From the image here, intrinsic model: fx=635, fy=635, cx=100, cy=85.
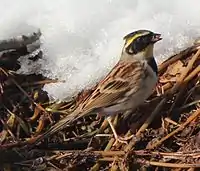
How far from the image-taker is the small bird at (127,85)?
138 inches

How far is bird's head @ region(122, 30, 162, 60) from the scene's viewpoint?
3.54 m

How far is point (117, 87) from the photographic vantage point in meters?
3.57

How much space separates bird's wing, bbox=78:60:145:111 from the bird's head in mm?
51

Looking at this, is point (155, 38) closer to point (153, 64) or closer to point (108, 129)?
point (153, 64)

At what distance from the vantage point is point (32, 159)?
3426mm

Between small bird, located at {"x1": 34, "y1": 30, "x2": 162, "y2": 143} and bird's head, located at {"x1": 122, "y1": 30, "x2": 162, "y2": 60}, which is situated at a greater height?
bird's head, located at {"x1": 122, "y1": 30, "x2": 162, "y2": 60}

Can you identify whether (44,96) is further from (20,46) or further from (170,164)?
(170,164)

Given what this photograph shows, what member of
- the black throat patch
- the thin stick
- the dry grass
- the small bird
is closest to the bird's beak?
the small bird

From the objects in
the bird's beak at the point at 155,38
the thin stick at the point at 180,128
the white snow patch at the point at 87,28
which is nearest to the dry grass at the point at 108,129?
the thin stick at the point at 180,128

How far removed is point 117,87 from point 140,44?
28 centimetres

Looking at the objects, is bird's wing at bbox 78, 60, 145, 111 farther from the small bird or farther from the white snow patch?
the white snow patch

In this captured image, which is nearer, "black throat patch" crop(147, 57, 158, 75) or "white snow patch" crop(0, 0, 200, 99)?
"black throat patch" crop(147, 57, 158, 75)

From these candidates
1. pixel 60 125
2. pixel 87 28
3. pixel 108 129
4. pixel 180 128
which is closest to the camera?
pixel 180 128

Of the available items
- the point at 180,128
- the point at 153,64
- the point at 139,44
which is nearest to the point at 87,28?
the point at 139,44
